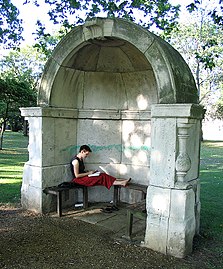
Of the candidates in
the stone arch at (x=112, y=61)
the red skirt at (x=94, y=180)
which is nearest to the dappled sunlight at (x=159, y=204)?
the stone arch at (x=112, y=61)

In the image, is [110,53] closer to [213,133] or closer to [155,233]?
[155,233]

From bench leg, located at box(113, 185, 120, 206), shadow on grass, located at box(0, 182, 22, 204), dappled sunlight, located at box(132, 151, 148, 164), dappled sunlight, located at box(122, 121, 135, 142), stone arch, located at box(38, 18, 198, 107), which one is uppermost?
stone arch, located at box(38, 18, 198, 107)

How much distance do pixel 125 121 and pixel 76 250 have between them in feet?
11.4

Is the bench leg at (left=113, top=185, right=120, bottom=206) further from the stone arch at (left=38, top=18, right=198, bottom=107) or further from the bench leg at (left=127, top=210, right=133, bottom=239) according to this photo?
the stone arch at (left=38, top=18, right=198, bottom=107)

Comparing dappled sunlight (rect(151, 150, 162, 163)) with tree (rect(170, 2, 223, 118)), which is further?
tree (rect(170, 2, 223, 118))

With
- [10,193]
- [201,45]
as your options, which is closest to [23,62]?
[201,45]

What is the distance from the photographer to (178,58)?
4.69 m

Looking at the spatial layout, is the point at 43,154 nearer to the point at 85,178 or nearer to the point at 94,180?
the point at 85,178

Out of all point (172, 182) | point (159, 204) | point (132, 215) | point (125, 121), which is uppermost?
point (125, 121)

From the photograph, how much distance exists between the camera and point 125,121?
700 centimetres

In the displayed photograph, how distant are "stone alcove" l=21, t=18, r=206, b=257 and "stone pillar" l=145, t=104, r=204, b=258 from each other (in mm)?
14

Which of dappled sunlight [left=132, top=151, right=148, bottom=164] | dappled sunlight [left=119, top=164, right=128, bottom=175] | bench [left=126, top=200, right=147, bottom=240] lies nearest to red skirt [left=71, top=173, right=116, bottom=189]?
dappled sunlight [left=119, top=164, right=128, bottom=175]

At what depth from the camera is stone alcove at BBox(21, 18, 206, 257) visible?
13.9ft

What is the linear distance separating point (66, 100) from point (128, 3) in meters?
4.28
